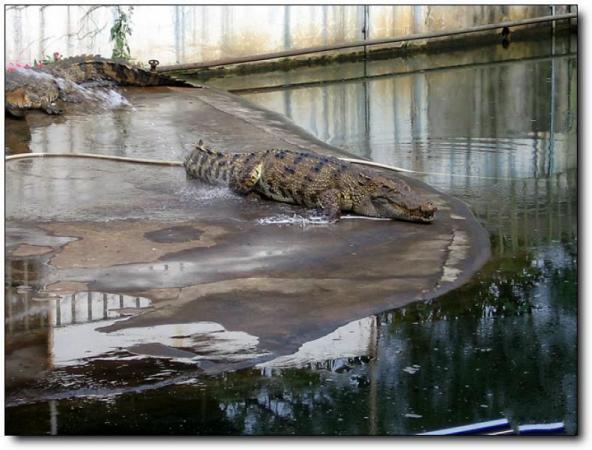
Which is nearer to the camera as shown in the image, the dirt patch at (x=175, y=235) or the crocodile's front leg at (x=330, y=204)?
the dirt patch at (x=175, y=235)

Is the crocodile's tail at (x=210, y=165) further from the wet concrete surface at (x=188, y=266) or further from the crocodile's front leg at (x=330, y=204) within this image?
the crocodile's front leg at (x=330, y=204)

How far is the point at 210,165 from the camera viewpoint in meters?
7.82

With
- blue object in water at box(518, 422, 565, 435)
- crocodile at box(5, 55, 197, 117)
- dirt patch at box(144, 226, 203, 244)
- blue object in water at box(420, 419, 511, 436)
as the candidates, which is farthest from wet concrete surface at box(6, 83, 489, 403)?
crocodile at box(5, 55, 197, 117)

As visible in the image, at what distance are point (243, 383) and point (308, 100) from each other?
A: 24.4ft

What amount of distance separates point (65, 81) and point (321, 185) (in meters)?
5.01

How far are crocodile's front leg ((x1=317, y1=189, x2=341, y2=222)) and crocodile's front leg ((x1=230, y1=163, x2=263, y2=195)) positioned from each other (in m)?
0.52

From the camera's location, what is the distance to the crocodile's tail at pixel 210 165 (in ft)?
25.2

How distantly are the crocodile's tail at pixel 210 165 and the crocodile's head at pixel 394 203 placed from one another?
1060 millimetres

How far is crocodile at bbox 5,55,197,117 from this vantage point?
415 inches

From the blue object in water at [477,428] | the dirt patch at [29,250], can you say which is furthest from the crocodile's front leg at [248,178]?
the blue object in water at [477,428]

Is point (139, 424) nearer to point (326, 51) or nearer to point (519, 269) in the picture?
point (519, 269)

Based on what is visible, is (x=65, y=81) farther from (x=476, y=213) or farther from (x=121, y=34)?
(x=476, y=213)

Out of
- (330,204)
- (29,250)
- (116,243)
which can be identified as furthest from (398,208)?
(29,250)

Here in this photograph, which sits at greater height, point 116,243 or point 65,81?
point 65,81
